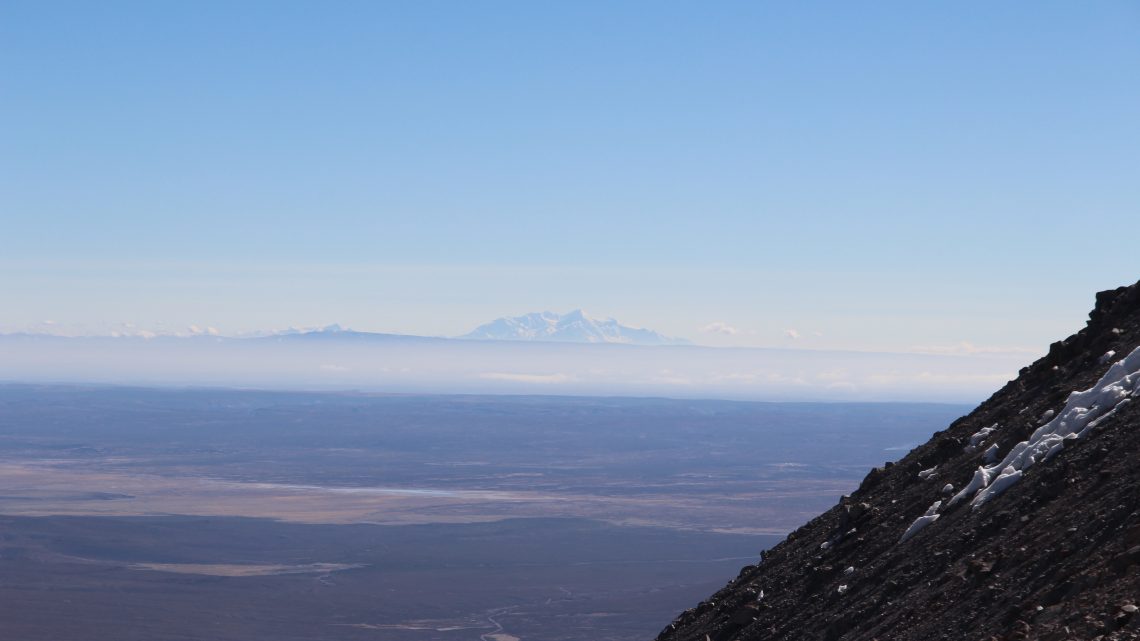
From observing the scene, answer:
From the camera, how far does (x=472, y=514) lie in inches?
5389

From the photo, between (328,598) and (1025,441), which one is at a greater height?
(1025,441)

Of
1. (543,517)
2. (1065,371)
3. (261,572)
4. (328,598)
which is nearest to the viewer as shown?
(1065,371)

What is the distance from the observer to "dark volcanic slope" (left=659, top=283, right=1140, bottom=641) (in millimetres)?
8984

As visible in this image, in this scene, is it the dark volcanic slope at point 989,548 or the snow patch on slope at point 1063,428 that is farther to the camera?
the snow patch on slope at point 1063,428

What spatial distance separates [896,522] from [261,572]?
92867 millimetres

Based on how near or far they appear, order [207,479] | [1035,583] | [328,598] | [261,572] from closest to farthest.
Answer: [1035,583], [328,598], [261,572], [207,479]

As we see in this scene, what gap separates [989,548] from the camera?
10992 mm

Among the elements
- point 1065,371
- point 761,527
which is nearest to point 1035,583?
point 1065,371

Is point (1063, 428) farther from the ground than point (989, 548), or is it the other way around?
point (1063, 428)

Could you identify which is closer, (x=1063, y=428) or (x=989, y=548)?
(x=989, y=548)

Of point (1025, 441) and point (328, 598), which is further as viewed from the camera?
point (328, 598)

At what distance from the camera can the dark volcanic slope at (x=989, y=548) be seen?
354 inches

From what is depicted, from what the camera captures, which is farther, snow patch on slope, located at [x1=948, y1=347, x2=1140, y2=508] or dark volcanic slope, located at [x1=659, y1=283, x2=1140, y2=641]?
snow patch on slope, located at [x1=948, y1=347, x2=1140, y2=508]

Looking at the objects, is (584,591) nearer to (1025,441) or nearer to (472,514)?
(472,514)
